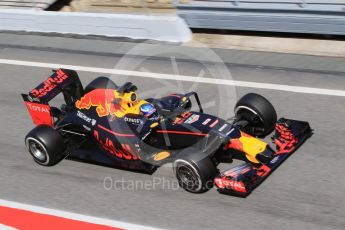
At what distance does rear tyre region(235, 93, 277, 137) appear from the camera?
851cm

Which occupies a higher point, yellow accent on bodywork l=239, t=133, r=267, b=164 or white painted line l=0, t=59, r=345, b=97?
yellow accent on bodywork l=239, t=133, r=267, b=164

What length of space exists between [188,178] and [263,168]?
1073 mm

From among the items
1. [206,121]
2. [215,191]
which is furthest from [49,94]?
[215,191]

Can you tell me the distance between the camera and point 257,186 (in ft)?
24.6

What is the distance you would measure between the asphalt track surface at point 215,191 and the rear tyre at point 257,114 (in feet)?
2.19

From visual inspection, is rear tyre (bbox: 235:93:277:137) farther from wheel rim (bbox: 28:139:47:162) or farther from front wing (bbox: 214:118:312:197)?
wheel rim (bbox: 28:139:47:162)

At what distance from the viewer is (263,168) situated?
7551 millimetres

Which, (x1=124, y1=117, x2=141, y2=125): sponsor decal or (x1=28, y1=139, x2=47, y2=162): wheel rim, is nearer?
(x1=124, y1=117, x2=141, y2=125): sponsor decal

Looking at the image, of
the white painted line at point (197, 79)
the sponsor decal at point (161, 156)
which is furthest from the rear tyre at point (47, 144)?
the white painted line at point (197, 79)

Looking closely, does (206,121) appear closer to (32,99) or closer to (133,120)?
(133,120)

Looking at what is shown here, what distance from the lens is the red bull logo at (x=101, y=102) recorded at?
8.59 metres

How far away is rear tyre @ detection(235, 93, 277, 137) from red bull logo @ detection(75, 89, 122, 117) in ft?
6.63

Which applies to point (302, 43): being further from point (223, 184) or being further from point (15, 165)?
point (15, 165)

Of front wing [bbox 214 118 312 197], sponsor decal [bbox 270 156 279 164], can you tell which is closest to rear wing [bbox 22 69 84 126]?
front wing [bbox 214 118 312 197]
